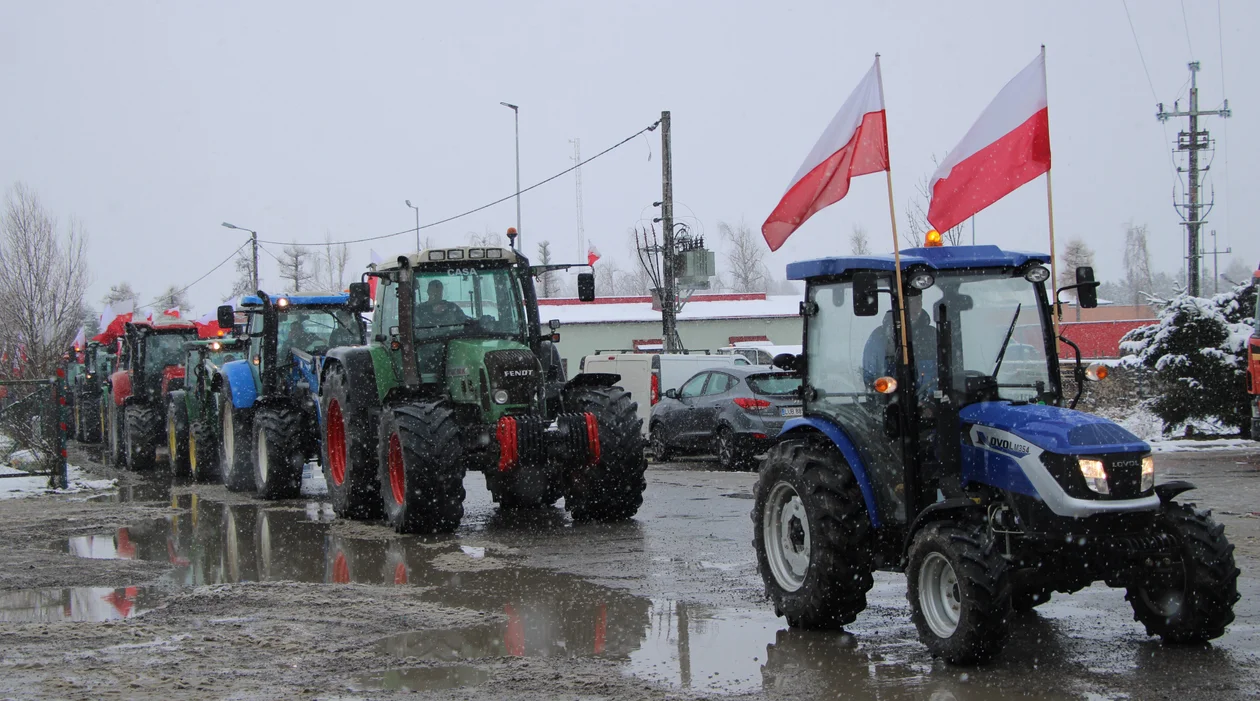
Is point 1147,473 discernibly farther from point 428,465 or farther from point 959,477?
point 428,465

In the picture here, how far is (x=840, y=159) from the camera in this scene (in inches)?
288

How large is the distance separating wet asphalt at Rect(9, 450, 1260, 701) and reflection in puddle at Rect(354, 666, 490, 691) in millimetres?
21

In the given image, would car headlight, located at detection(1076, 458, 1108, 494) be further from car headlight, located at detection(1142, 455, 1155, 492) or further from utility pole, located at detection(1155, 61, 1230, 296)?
utility pole, located at detection(1155, 61, 1230, 296)

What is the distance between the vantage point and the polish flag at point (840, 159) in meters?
7.18

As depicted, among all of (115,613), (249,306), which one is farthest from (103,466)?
(115,613)

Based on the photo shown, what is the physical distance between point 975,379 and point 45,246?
33.6 metres

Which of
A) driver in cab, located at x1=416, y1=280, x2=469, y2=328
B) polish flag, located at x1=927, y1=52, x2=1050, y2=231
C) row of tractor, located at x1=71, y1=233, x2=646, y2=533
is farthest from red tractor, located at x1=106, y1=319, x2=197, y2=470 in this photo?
polish flag, located at x1=927, y1=52, x2=1050, y2=231

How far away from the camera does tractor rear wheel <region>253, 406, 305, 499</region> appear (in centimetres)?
1502

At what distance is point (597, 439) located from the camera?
11766 mm

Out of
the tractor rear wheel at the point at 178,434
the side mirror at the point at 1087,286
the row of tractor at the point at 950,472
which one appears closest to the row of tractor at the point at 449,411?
the row of tractor at the point at 950,472

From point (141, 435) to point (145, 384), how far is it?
3.96ft

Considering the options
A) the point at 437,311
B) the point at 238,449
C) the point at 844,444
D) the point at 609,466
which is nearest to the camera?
the point at 844,444

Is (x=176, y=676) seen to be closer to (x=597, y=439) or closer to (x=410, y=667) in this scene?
(x=410, y=667)

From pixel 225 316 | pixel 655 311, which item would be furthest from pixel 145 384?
pixel 655 311
